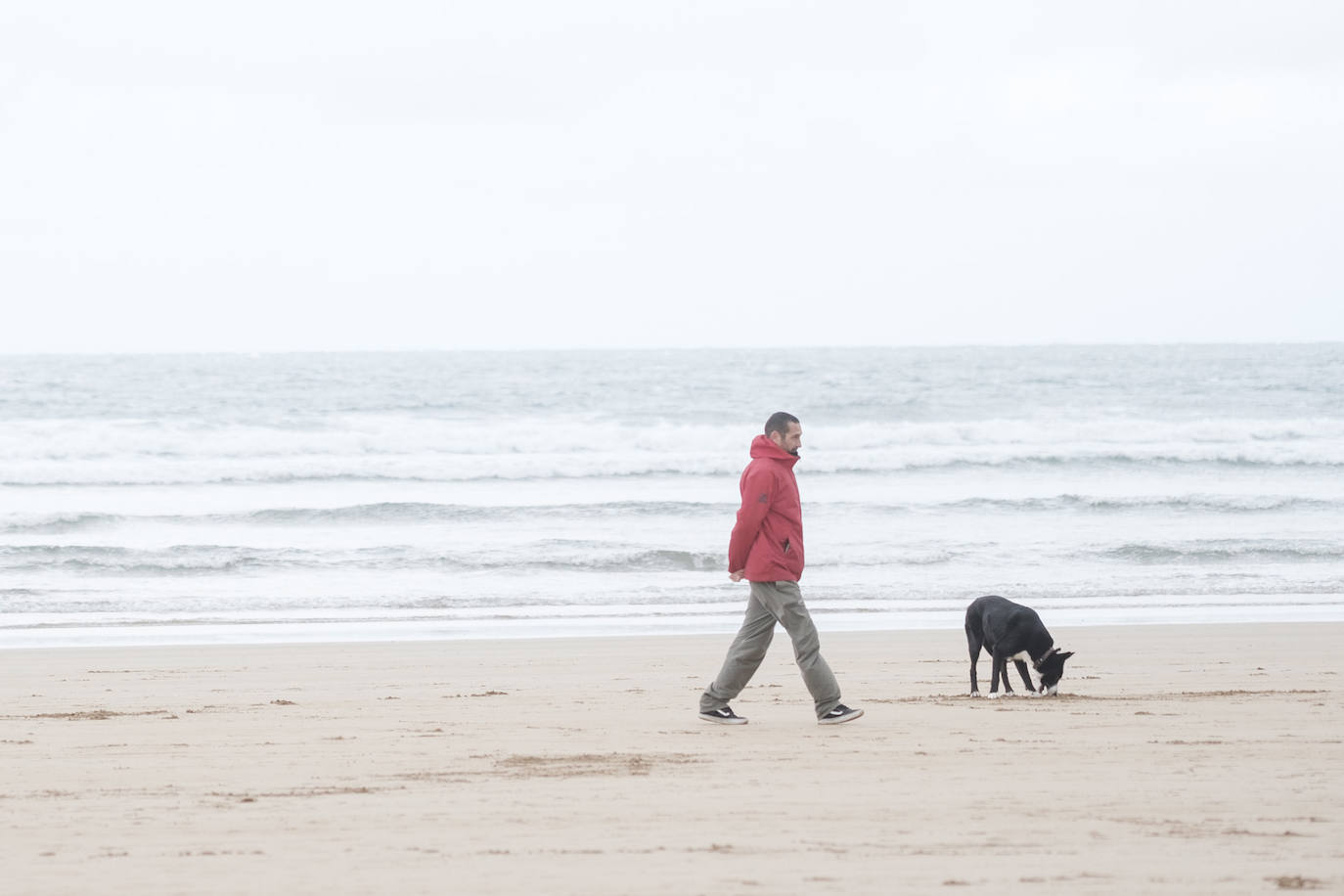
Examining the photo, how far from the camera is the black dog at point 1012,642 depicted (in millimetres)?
7119

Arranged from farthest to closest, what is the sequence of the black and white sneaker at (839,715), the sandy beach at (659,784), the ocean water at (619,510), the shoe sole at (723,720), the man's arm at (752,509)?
the ocean water at (619,510), the shoe sole at (723,720), the black and white sneaker at (839,715), the man's arm at (752,509), the sandy beach at (659,784)

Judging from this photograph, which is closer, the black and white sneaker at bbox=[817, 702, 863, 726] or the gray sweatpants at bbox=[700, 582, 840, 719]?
the gray sweatpants at bbox=[700, 582, 840, 719]

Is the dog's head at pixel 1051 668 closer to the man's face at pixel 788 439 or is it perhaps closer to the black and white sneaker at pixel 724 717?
the black and white sneaker at pixel 724 717

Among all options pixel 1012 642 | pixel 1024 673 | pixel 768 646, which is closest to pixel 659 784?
pixel 768 646

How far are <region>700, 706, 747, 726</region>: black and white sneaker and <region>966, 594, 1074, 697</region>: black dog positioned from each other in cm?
164

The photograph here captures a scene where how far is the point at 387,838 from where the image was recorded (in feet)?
14.1

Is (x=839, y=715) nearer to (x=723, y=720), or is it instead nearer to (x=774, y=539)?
(x=723, y=720)

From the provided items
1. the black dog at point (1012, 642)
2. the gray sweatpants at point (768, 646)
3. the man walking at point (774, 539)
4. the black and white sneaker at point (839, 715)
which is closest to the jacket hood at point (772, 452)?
the man walking at point (774, 539)

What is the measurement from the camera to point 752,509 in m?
5.93

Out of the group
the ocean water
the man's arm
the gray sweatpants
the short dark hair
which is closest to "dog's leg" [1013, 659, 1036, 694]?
the gray sweatpants

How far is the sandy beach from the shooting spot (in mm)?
3932

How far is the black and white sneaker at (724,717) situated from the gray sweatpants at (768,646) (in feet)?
0.10

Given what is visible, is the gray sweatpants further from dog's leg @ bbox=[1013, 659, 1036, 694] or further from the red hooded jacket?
dog's leg @ bbox=[1013, 659, 1036, 694]

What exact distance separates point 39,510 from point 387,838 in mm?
17065
